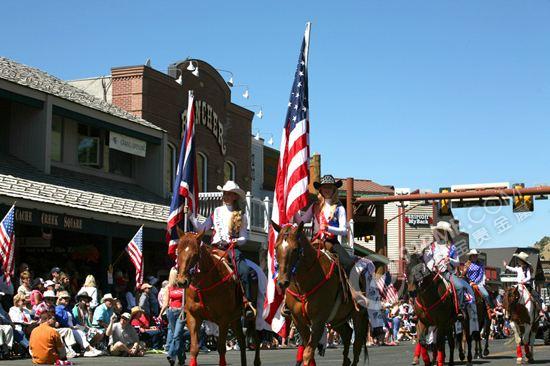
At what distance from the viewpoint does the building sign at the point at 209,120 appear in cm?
3660

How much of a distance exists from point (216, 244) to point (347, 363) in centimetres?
264

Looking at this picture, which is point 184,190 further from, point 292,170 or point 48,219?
point 48,219

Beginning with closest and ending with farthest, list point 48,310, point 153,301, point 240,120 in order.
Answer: point 48,310 < point 153,301 < point 240,120

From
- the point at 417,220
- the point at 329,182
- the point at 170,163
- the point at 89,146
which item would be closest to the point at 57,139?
the point at 89,146

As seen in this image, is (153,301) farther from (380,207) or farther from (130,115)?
(380,207)

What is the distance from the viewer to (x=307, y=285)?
1209 centimetres

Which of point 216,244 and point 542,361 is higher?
point 216,244

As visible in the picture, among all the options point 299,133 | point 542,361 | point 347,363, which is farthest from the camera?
point 542,361

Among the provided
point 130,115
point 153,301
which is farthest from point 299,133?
point 130,115

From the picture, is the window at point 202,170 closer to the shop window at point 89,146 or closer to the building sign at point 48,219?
the shop window at point 89,146

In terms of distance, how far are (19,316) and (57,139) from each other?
11970 mm

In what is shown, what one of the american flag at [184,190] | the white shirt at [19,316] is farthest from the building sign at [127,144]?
the american flag at [184,190]

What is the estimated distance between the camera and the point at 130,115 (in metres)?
33.4

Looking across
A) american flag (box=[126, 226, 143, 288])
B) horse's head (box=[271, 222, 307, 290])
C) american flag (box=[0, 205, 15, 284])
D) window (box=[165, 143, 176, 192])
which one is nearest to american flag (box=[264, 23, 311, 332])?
horse's head (box=[271, 222, 307, 290])
